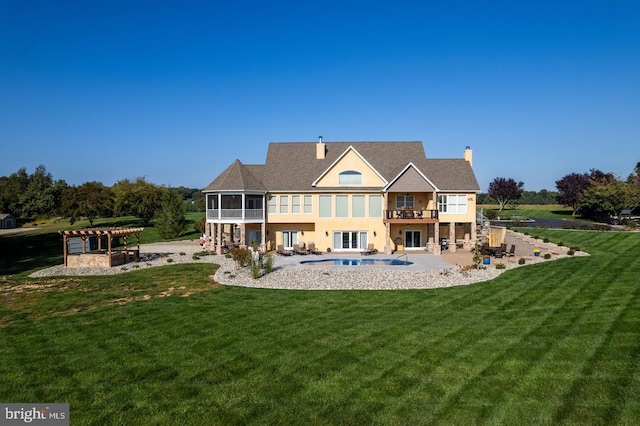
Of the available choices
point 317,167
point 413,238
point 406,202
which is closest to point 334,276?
point 413,238

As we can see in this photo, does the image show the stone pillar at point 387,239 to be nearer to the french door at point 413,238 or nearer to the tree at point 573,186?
the french door at point 413,238

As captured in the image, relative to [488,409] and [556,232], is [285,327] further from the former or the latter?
[556,232]

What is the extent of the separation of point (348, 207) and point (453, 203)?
377 inches

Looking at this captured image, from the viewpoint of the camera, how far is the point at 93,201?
52.3m

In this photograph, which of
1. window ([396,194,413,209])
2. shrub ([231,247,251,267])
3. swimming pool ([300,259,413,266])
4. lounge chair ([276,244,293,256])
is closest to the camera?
shrub ([231,247,251,267])

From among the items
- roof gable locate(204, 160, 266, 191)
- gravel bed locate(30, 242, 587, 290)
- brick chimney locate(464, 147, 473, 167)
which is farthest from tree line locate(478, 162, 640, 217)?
roof gable locate(204, 160, 266, 191)

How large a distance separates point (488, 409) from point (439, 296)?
1031 cm

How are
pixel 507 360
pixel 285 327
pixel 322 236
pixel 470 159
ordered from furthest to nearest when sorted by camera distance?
pixel 470 159
pixel 322 236
pixel 285 327
pixel 507 360

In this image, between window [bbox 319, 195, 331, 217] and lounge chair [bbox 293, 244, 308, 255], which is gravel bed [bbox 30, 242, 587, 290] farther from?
window [bbox 319, 195, 331, 217]

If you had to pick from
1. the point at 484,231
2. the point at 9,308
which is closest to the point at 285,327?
the point at 9,308

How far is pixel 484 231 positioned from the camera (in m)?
37.8

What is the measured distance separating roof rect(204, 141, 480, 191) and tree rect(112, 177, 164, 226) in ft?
82.4

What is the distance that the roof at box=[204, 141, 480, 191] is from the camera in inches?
1359

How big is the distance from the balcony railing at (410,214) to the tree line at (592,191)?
123ft
